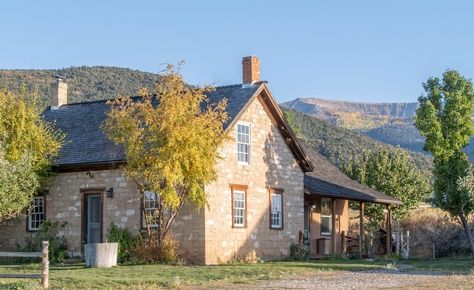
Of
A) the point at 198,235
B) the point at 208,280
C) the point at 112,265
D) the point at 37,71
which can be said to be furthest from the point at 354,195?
the point at 37,71

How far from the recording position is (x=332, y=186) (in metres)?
36.8

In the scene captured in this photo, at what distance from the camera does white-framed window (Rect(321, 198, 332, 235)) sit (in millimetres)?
37750

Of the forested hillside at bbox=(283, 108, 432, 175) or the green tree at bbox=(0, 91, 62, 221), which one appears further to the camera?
the forested hillside at bbox=(283, 108, 432, 175)

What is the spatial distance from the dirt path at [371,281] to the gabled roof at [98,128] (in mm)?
8084

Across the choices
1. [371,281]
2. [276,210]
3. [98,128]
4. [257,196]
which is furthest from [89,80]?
[371,281]

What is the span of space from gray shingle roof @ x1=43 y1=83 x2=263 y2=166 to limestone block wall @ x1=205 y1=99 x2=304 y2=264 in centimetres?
67

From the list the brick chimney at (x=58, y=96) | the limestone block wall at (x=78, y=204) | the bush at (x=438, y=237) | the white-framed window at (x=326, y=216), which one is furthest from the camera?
the bush at (x=438, y=237)

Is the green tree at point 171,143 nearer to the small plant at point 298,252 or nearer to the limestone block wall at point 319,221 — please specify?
the small plant at point 298,252

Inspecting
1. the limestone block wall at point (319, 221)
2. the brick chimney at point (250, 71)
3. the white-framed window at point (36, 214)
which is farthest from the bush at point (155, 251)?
the limestone block wall at point (319, 221)

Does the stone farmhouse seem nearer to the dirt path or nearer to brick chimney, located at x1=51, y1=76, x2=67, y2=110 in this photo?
brick chimney, located at x1=51, y1=76, x2=67, y2=110

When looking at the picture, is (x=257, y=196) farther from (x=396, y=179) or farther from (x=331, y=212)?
(x=396, y=179)

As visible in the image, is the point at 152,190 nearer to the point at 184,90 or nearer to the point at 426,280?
the point at 184,90

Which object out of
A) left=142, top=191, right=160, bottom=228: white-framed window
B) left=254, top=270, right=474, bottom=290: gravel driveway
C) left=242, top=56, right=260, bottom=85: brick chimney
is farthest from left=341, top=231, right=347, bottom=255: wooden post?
left=254, top=270, right=474, bottom=290: gravel driveway

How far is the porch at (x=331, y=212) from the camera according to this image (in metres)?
35.9
